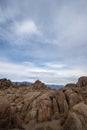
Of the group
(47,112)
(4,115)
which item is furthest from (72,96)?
(4,115)

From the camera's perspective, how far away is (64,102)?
3469cm

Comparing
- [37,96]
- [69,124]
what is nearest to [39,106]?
[37,96]

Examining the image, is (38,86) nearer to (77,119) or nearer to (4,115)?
(4,115)

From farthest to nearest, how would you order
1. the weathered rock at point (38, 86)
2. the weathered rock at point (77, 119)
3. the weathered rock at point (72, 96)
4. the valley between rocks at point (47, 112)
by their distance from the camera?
the weathered rock at point (38, 86) → the weathered rock at point (72, 96) → the valley between rocks at point (47, 112) → the weathered rock at point (77, 119)

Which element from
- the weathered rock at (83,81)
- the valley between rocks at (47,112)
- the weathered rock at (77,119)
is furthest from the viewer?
the weathered rock at (83,81)

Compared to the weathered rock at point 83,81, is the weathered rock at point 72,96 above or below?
below

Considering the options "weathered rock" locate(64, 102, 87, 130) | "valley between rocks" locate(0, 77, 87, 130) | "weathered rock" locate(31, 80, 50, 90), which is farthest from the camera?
"weathered rock" locate(31, 80, 50, 90)

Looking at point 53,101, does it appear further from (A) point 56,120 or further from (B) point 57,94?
(A) point 56,120

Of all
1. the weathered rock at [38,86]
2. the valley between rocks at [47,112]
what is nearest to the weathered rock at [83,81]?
the weathered rock at [38,86]

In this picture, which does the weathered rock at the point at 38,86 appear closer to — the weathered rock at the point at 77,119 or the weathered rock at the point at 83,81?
the weathered rock at the point at 83,81

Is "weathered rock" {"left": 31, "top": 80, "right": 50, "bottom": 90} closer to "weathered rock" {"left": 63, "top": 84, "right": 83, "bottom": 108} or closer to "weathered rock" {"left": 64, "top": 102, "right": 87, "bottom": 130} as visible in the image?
"weathered rock" {"left": 63, "top": 84, "right": 83, "bottom": 108}

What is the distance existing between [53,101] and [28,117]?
550 centimetres

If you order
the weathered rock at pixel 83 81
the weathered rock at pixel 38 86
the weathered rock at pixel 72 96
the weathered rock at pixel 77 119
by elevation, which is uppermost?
the weathered rock at pixel 83 81

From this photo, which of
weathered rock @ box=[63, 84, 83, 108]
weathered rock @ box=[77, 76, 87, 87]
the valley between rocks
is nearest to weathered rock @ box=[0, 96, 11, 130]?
the valley between rocks
